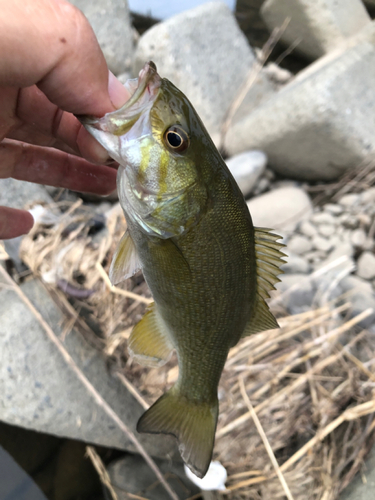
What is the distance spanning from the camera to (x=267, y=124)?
300cm

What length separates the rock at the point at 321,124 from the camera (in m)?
2.81

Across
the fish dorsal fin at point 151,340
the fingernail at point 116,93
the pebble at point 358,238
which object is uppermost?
the fingernail at point 116,93

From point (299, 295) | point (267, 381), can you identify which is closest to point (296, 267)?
point (299, 295)

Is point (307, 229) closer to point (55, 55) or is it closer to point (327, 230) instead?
point (327, 230)

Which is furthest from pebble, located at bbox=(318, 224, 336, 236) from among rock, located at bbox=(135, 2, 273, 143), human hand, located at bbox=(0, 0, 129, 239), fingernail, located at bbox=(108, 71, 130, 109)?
fingernail, located at bbox=(108, 71, 130, 109)

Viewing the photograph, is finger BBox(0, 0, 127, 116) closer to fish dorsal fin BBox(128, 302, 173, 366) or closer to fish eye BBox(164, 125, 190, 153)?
fish eye BBox(164, 125, 190, 153)

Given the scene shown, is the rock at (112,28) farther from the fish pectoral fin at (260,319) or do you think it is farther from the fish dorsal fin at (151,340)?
the fish pectoral fin at (260,319)

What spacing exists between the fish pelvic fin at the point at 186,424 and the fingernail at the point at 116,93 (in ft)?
2.95

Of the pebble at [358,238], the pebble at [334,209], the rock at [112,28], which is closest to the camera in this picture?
the pebble at [358,238]

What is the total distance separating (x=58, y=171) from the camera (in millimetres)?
1386

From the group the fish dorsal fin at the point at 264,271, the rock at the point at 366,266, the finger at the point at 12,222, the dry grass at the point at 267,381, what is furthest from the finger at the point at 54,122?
the rock at the point at 366,266

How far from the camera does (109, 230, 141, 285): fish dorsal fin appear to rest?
97cm

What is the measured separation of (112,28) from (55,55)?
328 cm

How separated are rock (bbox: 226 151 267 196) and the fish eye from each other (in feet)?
6.68
